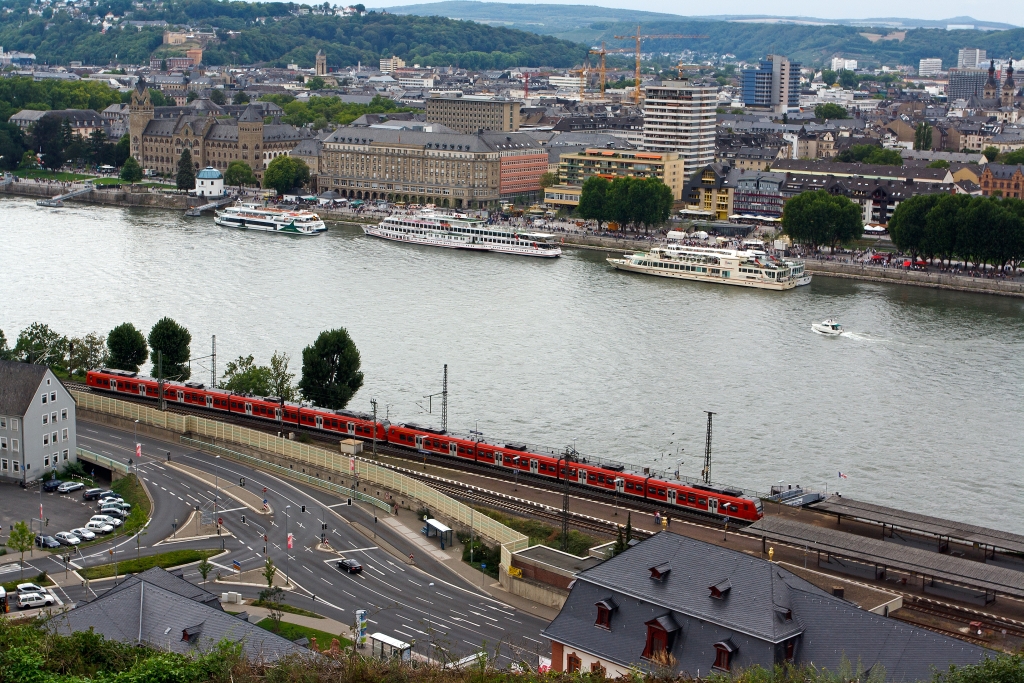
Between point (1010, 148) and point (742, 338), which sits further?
point (1010, 148)

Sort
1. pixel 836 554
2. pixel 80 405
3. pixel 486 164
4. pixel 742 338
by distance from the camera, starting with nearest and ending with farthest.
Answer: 1. pixel 836 554
2. pixel 80 405
3. pixel 742 338
4. pixel 486 164

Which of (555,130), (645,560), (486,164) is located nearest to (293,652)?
(645,560)

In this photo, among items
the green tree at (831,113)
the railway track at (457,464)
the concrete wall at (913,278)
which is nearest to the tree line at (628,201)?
the concrete wall at (913,278)

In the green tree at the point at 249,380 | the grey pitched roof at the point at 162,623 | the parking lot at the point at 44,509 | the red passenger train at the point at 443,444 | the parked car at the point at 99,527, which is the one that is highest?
the grey pitched roof at the point at 162,623

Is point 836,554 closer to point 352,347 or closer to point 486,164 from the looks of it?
point 352,347

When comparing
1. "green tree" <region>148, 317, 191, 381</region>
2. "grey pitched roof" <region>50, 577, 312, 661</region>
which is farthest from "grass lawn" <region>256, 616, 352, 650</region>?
"green tree" <region>148, 317, 191, 381</region>

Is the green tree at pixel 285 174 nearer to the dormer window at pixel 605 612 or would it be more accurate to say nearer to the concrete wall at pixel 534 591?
the concrete wall at pixel 534 591
